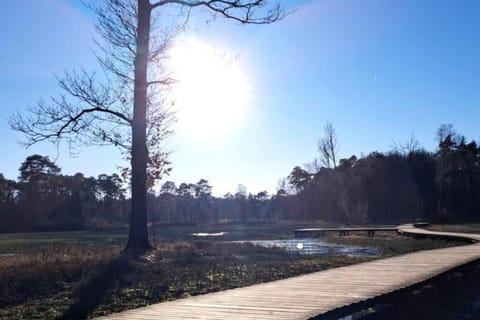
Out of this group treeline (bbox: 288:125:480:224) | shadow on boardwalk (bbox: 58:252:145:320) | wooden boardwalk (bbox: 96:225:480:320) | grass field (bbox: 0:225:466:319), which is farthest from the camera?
treeline (bbox: 288:125:480:224)

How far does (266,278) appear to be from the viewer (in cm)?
1211

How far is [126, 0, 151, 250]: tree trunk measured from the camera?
1750 cm

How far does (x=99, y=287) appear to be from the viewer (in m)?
10.6

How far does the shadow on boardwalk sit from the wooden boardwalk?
103 cm

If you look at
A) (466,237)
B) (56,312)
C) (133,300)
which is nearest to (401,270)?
(133,300)

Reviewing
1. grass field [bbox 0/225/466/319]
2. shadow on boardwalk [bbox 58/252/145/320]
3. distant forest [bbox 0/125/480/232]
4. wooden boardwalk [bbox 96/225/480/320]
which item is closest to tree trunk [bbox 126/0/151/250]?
grass field [bbox 0/225/466/319]

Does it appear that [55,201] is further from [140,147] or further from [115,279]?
[115,279]

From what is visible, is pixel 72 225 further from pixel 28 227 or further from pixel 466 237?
pixel 466 237

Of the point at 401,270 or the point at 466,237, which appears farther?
the point at 466,237

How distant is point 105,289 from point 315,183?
75085 millimetres

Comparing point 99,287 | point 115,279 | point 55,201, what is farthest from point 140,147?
point 55,201

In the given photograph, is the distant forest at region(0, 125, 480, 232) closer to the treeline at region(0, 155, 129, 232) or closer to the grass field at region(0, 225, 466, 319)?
the treeline at region(0, 155, 129, 232)

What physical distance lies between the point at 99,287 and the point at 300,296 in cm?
378

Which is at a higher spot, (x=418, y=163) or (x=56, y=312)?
(x=418, y=163)
